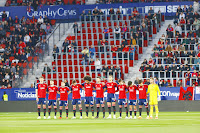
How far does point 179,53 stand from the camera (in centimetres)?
4016

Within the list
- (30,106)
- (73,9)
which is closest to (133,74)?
(30,106)

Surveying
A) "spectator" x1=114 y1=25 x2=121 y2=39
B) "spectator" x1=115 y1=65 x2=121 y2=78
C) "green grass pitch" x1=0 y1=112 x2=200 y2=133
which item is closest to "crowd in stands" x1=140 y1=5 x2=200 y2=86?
"spectator" x1=115 y1=65 x2=121 y2=78

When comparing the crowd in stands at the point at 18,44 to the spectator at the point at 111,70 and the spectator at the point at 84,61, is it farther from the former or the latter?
the spectator at the point at 111,70

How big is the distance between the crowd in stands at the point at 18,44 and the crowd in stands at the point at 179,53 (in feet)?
31.4

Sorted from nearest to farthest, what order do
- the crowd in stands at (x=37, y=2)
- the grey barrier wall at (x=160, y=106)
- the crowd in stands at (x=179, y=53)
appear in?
the grey barrier wall at (x=160, y=106) < the crowd in stands at (x=179, y=53) < the crowd in stands at (x=37, y=2)

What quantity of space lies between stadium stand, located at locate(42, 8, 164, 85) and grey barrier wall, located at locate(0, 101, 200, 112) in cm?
536

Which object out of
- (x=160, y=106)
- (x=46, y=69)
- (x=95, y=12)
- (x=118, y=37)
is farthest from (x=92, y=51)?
(x=160, y=106)

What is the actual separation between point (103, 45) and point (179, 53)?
246 inches

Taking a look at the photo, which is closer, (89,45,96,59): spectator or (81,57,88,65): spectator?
(81,57,88,65): spectator

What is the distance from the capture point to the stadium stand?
135 feet

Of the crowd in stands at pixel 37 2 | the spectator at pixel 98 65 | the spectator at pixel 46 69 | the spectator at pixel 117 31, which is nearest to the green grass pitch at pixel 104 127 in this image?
the spectator at pixel 98 65

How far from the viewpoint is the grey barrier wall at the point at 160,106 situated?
34.5 metres

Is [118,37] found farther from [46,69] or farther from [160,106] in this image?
[160,106]

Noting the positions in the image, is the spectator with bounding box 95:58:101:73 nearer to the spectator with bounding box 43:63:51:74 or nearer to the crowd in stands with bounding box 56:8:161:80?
the crowd in stands with bounding box 56:8:161:80
